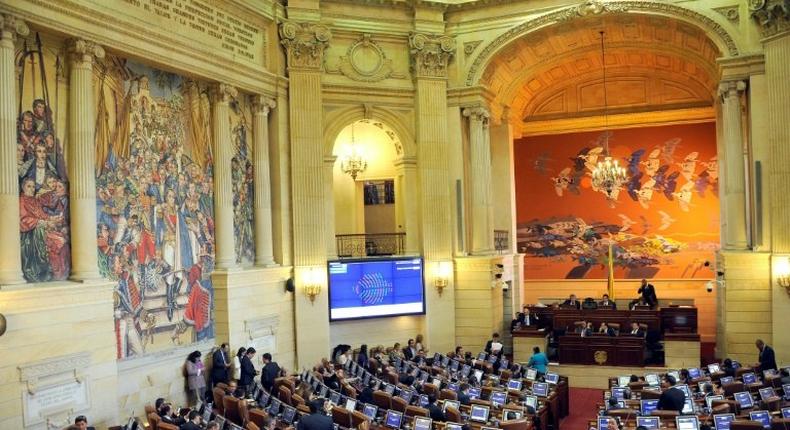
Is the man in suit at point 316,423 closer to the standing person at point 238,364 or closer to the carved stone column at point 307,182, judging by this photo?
the standing person at point 238,364

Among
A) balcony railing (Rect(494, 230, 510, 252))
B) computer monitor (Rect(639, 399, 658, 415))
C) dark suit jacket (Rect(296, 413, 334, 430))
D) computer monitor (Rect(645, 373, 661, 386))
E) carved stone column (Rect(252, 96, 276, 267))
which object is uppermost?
carved stone column (Rect(252, 96, 276, 267))

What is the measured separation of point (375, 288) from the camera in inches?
784

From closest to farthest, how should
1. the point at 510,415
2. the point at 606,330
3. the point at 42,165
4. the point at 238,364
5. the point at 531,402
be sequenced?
the point at 510,415 → the point at 42,165 → the point at 531,402 → the point at 238,364 → the point at 606,330

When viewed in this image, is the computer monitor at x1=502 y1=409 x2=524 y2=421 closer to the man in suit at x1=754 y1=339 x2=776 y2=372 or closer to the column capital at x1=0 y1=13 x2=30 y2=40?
the man in suit at x1=754 y1=339 x2=776 y2=372

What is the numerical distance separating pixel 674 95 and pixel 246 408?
802 inches

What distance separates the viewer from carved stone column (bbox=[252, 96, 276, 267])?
1836 centimetres

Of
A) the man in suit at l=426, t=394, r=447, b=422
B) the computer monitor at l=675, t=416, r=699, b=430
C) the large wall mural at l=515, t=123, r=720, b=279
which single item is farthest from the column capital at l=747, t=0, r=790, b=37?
the man in suit at l=426, t=394, r=447, b=422

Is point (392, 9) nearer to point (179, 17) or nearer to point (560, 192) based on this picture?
point (179, 17)

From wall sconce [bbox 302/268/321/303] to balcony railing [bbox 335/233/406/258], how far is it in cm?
237

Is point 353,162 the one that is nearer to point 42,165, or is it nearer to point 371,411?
point 42,165

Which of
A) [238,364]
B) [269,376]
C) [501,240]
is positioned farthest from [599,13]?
A: [238,364]

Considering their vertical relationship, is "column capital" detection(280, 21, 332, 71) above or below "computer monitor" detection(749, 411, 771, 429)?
above

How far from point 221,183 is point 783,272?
43.4ft

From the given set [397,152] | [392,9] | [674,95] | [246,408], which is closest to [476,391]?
[246,408]
